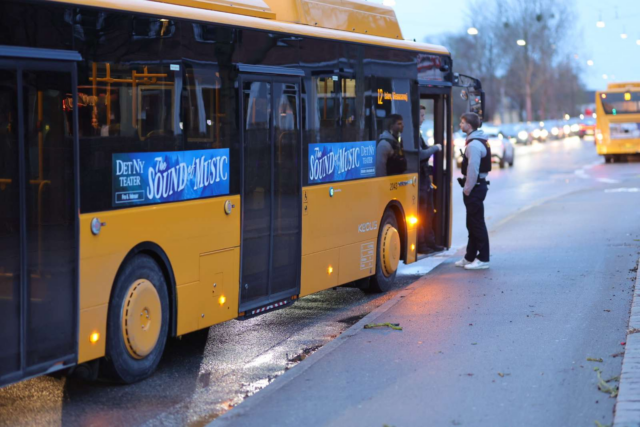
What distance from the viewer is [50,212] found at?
651 centimetres

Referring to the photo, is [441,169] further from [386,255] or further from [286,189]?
[286,189]

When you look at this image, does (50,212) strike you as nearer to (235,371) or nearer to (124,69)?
(124,69)

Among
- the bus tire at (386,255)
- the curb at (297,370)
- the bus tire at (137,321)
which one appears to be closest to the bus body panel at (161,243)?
the bus tire at (137,321)

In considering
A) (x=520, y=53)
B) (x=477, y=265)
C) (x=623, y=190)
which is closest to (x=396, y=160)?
(x=477, y=265)

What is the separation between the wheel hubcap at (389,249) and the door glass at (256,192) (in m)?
2.86

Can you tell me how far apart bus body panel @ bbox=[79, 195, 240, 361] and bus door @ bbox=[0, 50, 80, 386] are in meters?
0.15

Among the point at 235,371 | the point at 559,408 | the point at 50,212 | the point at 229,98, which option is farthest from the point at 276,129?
the point at 559,408

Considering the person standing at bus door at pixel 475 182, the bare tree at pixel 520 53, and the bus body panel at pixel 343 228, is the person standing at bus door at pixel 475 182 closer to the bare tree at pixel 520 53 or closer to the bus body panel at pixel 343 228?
the bus body panel at pixel 343 228

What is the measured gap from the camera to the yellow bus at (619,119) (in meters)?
45.6

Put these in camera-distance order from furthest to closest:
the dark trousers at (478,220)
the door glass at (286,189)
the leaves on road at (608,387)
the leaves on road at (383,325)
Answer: the dark trousers at (478,220)
the door glass at (286,189)
the leaves on road at (383,325)
the leaves on road at (608,387)

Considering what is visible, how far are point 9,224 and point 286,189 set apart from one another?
11.8 ft

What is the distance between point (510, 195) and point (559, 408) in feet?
71.5

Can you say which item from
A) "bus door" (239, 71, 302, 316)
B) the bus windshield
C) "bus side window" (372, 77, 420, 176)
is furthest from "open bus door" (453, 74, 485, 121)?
the bus windshield

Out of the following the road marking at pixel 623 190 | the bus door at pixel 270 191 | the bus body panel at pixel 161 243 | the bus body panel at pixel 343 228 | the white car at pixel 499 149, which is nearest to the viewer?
the bus body panel at pixel 161 243
